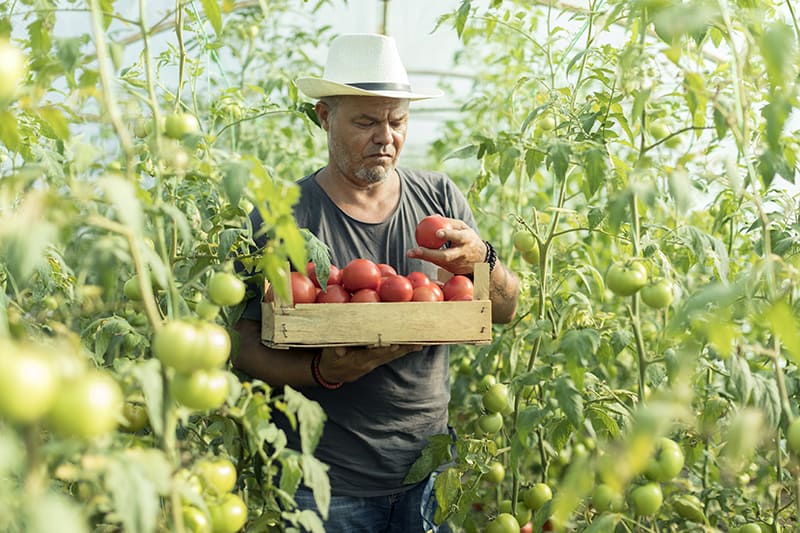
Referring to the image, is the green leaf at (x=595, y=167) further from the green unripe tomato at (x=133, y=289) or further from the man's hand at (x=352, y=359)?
the green unripe tomato at (x=133, y=289)

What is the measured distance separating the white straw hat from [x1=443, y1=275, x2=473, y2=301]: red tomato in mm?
657

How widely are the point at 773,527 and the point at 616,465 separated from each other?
1.62 m

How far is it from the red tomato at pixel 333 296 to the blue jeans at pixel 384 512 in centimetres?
63

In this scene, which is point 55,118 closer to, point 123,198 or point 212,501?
point 123,198

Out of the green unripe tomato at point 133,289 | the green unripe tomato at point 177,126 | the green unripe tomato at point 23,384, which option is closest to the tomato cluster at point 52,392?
the green unripe tomato at point 23,384

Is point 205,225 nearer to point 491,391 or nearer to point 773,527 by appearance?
point 491,391

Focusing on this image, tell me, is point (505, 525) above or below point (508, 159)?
below

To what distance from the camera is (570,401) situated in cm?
189

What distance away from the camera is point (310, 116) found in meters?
2.45

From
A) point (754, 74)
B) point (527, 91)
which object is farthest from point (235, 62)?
point (754, 74)

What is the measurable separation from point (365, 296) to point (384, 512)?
32.8 inches

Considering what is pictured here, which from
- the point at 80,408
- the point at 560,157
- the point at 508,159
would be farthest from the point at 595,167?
the point at 80,408

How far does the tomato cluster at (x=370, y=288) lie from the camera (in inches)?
84.2

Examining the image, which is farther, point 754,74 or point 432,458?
point 432,458
